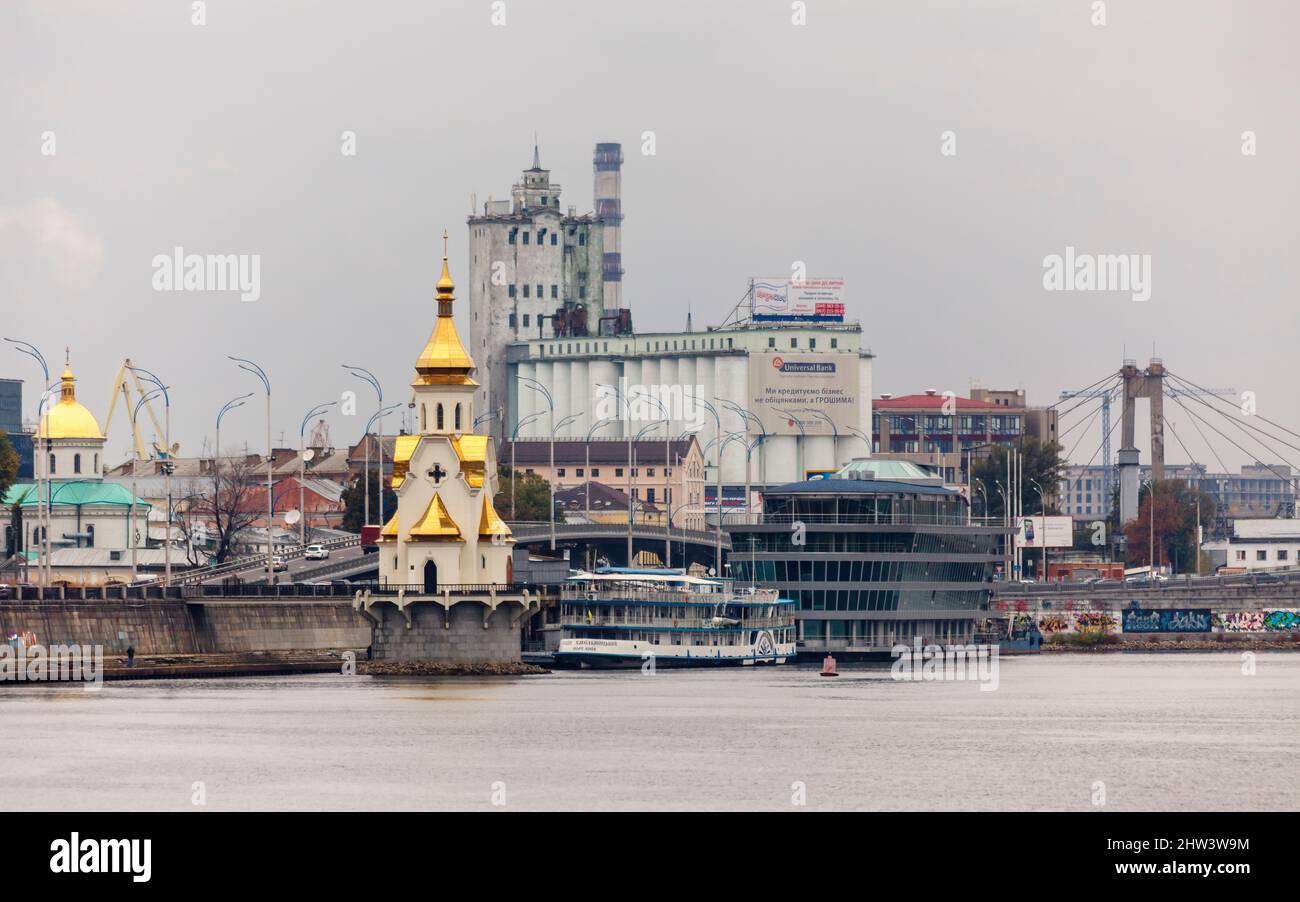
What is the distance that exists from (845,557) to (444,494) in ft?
116

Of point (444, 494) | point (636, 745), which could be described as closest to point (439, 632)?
point (444, 494)

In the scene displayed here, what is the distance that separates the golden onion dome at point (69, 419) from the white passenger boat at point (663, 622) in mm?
41700

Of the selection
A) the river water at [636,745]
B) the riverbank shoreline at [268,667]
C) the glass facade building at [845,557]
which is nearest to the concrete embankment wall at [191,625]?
the riverbank shoreline at [268,667]

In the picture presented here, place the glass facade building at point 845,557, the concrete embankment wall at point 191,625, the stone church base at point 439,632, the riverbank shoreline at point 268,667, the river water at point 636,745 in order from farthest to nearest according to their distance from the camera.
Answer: the glass facade building at point 845,557
the stone church base at point 439,632
the riverbank shoreline at point 268,667
the concrete embankment wall at point 191,625
the river water at point 636,745

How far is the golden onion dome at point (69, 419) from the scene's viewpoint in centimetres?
19188

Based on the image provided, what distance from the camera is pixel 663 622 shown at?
539 ft

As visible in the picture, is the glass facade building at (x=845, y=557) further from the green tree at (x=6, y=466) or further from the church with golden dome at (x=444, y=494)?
the green tree at (x=6, y=466)

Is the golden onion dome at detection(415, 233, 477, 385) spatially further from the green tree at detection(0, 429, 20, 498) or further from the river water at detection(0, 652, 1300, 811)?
the green tree at detection(0, 429, 20, 498)

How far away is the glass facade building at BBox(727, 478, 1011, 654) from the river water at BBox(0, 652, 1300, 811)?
94.9 feet

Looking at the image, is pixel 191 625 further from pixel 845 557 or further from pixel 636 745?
pixel 636 745

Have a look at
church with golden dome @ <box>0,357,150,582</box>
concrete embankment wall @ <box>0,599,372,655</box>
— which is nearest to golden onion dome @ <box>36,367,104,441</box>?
church with golden dome @ <box>0,357,150,582</box>

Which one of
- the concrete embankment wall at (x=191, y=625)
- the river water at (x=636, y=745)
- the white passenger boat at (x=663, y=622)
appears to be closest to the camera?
the river water at (x=636, y=745)
